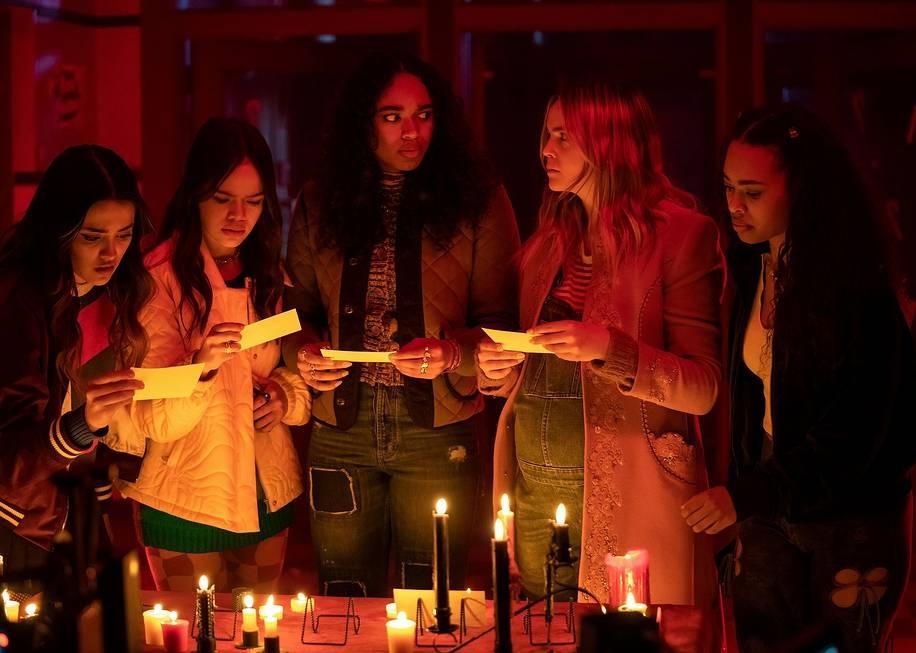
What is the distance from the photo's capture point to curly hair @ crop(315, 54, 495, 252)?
3.24 meters

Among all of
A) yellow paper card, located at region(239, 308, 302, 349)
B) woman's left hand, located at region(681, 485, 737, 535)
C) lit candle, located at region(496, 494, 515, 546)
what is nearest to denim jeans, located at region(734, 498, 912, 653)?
woman's left hand, located at region(681, 485, 737, 535)

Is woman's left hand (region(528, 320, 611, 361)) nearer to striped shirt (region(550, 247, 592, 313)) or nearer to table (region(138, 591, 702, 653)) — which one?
striped shirt (region(550, 247, 592, 313))

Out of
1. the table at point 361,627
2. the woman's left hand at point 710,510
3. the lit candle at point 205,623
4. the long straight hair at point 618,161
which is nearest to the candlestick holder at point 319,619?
the table at point 361,627

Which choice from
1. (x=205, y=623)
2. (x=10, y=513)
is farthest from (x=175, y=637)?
(x=10, y=513)

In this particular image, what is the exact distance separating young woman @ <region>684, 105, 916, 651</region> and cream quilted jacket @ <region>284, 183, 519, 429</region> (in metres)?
0.75

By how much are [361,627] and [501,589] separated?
51 centimetres

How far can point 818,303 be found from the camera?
2623mm

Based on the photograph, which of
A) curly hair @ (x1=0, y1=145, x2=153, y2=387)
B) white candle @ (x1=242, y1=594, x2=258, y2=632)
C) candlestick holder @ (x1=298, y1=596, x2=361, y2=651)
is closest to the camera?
white candle @ (x1=242, y1=594, x2=258, y2=632)

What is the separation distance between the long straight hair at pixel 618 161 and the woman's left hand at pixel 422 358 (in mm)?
522

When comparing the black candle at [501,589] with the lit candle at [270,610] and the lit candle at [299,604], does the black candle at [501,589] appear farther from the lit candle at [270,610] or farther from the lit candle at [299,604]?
the lit candle at [299,604]

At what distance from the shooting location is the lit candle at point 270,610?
7.70 feet

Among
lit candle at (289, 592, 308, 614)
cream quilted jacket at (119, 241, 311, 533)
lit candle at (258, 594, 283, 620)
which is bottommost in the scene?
lit candle at (289, 592, 308, 614)

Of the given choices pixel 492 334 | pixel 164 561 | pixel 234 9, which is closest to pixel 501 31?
pixel 234 9

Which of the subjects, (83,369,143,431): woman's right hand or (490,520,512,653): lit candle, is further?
(83,369,143,431): woman's right hand
